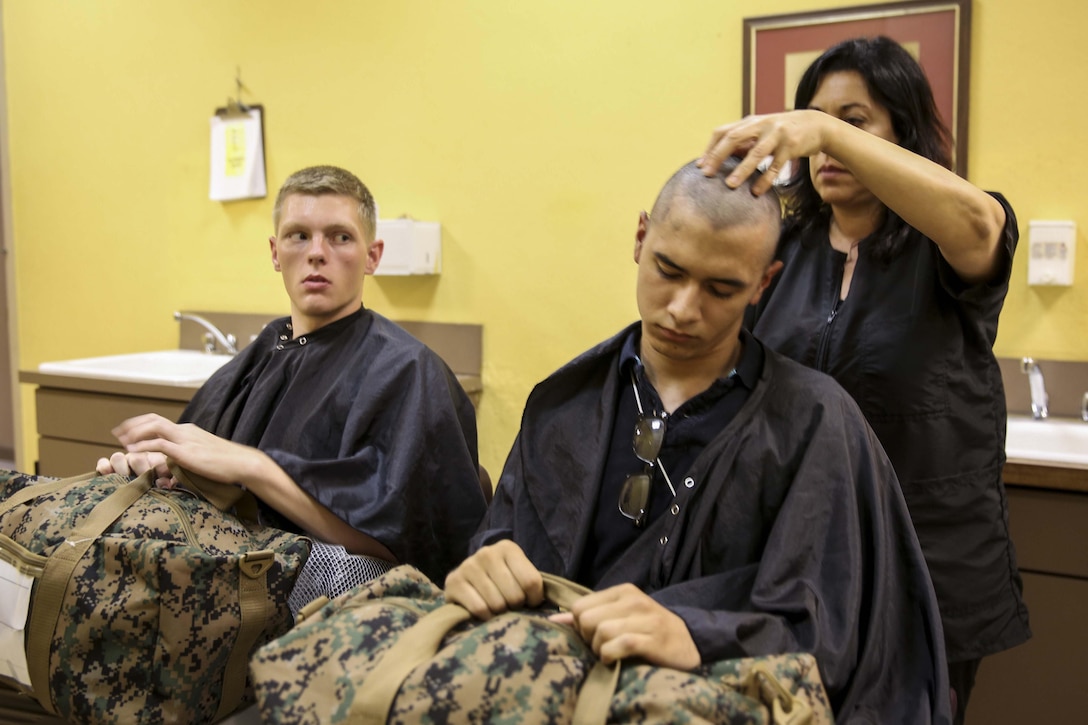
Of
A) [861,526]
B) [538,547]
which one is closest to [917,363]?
[861,526]

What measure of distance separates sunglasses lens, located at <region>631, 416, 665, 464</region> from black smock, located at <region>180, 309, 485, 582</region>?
20.7 inches

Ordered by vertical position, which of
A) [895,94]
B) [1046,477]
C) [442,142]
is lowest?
[1046,477]

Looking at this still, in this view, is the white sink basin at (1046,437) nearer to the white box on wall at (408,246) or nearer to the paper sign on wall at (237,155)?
the white box on wall at (408,246)

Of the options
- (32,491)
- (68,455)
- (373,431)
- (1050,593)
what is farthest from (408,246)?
(1050,593)

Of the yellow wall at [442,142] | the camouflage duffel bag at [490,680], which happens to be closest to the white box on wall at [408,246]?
the yellow wall at [442,142]

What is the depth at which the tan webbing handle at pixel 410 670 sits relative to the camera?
941 millimetres

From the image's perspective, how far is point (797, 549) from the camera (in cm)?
116

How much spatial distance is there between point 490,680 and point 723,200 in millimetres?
663

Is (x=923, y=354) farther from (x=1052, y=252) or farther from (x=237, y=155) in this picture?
(x=237, y=155)

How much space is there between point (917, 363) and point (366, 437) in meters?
0.98

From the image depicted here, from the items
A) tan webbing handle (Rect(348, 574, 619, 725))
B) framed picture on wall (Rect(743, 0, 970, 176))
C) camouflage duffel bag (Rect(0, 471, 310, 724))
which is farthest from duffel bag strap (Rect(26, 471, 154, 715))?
framed picture on wall (Rect(743, 0, 970, 176))

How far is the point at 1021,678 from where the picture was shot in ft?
6.96

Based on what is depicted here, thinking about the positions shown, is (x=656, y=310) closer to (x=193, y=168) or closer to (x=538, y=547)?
(x=538, y=547)

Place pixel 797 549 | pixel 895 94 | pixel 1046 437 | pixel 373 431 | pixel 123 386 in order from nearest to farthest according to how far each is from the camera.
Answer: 1. pixel 797 549
2. pixel 895 94
3. pixel 373 431
4. pixel 1046 437
5. pixel 123 386
